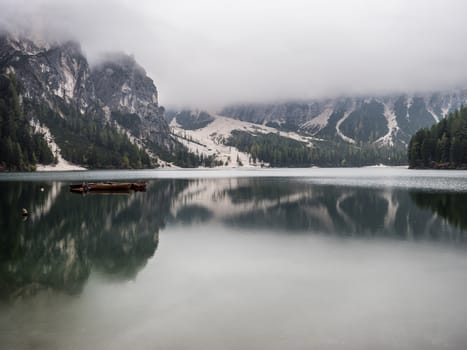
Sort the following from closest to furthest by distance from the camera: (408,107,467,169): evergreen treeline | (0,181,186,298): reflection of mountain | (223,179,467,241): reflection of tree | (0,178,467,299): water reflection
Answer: (0,181,186,298): reflection of mountain, (0,178,467,299): water reflection, (223,179,467,241): reflection of tree, (408,107,467,169): evergreen treeline

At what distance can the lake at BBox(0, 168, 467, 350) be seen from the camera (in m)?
13.7

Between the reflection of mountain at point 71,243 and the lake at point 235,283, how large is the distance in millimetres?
130

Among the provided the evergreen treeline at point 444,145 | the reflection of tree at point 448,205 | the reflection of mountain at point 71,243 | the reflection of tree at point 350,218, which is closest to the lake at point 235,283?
the reflection of mountain at point 71,243

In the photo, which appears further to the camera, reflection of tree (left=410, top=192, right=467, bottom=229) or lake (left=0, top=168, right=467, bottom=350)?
reflection of tree (left=410, top=192, right=467, bottom=229)

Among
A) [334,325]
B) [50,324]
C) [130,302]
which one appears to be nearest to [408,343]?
[334,325]

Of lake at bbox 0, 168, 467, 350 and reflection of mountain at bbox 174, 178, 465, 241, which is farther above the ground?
lake at bbox 0, 168, 467, 350

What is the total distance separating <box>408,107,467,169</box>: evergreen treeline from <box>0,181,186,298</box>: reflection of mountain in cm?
15559

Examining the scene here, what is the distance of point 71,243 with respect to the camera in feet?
98.8

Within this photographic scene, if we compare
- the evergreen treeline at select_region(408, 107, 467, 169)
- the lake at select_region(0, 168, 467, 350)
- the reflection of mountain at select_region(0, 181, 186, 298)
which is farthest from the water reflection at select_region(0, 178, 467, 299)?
the evergreen treeline at select_region(408, 107, 467, 169)

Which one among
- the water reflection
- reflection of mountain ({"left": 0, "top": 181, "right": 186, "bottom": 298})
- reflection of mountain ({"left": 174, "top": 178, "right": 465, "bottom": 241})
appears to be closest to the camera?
reflection of mountain ({"left": 0, "top": 181, "right": 186, "bottom": 298})

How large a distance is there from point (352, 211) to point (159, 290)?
3220 cm

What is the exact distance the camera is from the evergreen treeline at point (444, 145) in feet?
557

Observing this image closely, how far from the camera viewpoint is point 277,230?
35531mm

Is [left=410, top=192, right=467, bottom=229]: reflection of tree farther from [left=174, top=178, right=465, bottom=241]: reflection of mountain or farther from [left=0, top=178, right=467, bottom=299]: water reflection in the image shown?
[left=174, top=178, right=465, bottom=241]: reflection of mountain
